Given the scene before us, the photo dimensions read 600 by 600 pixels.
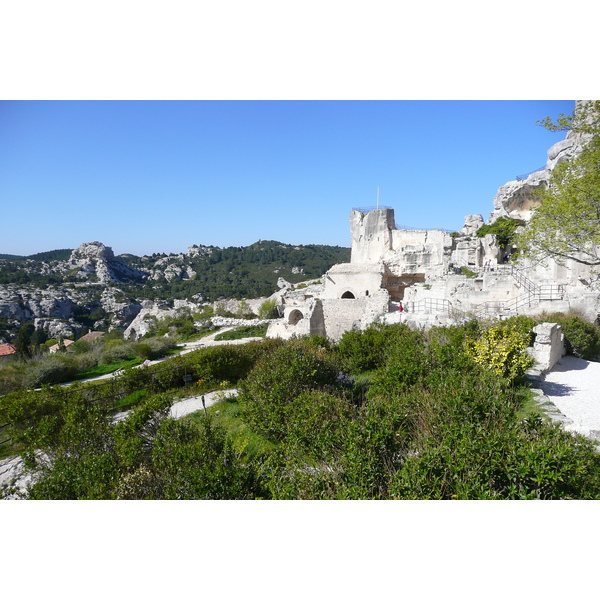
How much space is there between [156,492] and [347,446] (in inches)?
83.9

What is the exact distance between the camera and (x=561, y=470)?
2.89 meters

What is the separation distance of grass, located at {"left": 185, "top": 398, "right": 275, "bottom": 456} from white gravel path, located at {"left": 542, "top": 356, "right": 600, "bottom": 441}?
4.68 meters

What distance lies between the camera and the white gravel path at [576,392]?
5.59m

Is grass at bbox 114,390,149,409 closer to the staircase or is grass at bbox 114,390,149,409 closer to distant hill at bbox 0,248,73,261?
the staircase

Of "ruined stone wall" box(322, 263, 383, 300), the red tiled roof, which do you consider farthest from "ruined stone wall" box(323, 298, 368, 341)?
the red tiled roof

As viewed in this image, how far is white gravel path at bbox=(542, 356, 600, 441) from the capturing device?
220 inches

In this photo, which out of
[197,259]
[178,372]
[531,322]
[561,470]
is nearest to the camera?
[561,470]

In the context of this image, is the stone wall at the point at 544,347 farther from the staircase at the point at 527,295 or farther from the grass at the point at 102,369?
the grass at the point at 102,369

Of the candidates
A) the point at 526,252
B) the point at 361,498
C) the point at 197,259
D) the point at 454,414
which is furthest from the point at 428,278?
the point at 197,259

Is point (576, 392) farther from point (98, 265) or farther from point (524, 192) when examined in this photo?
point (98, 265)

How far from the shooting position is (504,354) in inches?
273

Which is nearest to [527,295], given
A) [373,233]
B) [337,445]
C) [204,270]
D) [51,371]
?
[337,445]

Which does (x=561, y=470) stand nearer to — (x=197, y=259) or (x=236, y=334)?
(x=236, y=334)

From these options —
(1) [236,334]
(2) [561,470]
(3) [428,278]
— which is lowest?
(1) [236,334]
